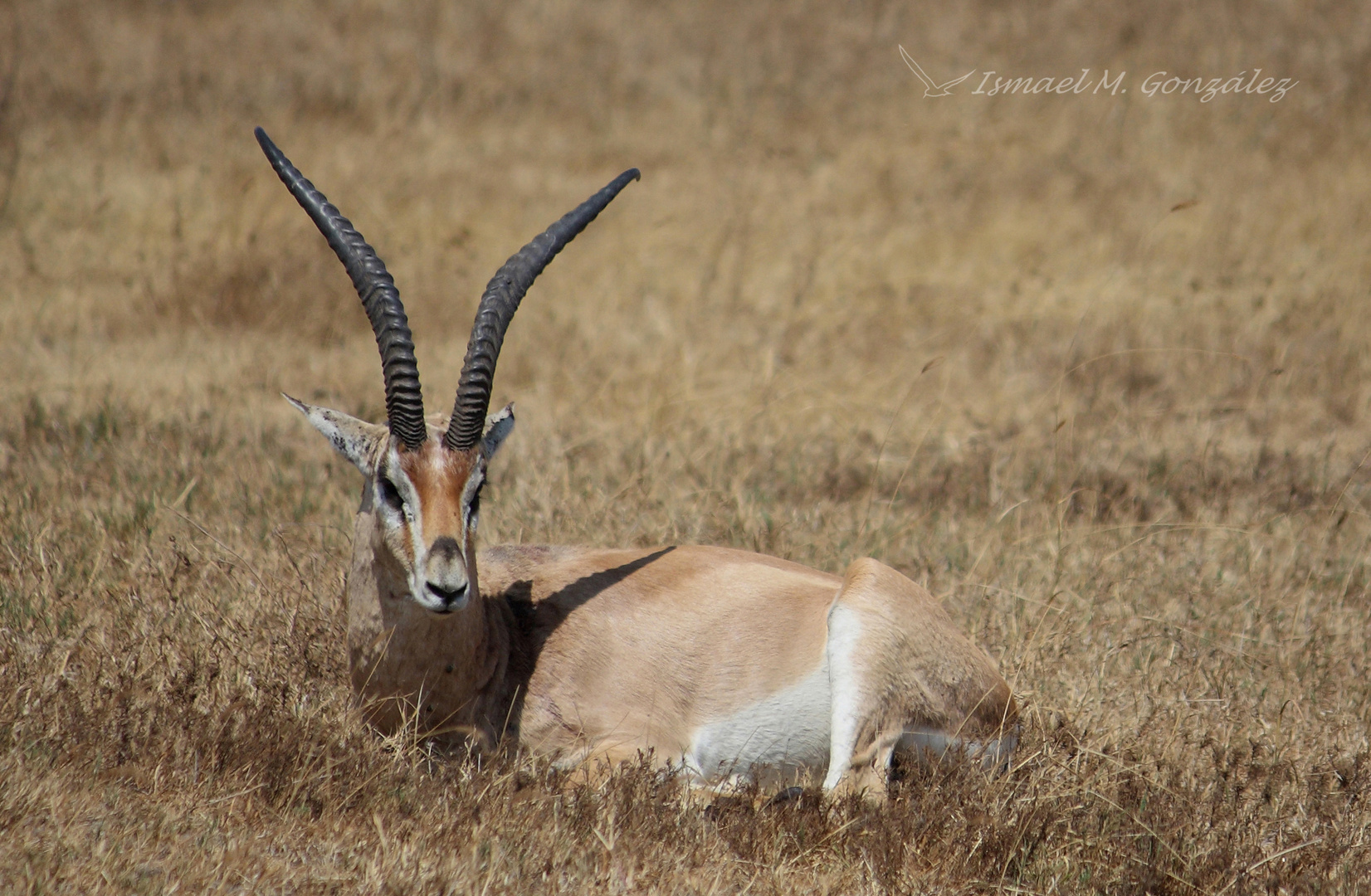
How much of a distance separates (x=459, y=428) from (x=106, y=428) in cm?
471

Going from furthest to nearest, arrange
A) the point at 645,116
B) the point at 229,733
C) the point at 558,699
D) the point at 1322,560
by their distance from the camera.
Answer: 1. the point at 645,116
2. the point at 1322,560
3. the point at 558,699
4. the point at 229,733

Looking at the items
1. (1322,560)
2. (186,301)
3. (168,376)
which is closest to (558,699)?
(1322,560)

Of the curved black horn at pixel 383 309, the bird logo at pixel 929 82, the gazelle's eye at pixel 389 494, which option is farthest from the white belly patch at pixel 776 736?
the bird logo at pixel 929 82

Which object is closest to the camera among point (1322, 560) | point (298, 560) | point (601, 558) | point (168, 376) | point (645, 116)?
point (601, 558)

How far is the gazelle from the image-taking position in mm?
4406

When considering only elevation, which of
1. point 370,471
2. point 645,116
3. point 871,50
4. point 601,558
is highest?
point 871,50

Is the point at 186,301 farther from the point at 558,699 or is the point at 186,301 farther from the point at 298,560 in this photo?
the point at 558,699

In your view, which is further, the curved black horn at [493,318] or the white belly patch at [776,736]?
the white belly patch at [776,736]

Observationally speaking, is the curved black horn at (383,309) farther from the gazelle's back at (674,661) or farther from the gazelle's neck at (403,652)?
the gazelle's back at (674,661)

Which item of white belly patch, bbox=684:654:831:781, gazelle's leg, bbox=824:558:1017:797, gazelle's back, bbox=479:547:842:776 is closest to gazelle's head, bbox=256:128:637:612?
gazelle's back, bbox=479:547:842:776

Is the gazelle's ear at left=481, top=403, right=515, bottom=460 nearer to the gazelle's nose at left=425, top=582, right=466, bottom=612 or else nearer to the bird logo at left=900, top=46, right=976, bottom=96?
the gazelle's nose at left=425, top=582, right=466, bottom=612

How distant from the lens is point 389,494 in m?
4.39

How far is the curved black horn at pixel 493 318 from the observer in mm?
4406

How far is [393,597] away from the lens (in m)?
4.45
